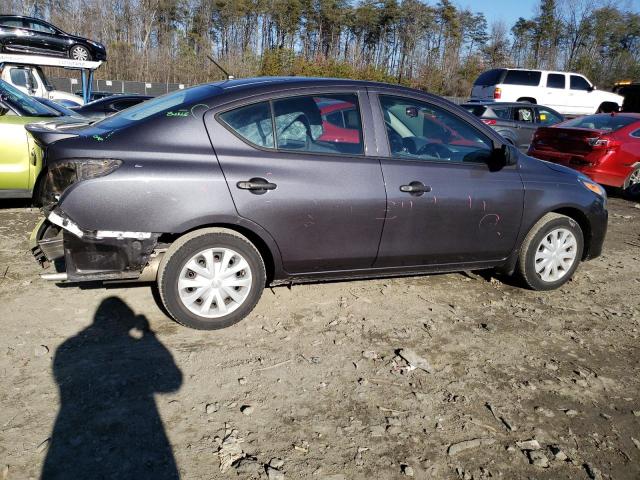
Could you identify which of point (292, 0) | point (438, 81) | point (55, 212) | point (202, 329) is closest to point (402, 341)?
point (202, 329)

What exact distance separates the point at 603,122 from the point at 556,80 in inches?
408

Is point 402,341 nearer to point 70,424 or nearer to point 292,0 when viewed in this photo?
point 70,424

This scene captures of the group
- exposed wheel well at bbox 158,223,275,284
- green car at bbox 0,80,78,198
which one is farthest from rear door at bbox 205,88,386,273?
green car at bbox 0,80,78,198

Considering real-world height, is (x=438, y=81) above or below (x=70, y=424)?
above

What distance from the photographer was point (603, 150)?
8.92 m

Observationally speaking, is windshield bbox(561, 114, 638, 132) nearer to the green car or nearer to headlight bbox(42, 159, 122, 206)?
the green car

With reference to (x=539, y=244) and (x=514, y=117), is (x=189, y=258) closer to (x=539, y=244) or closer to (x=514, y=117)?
(x=539, y=244)

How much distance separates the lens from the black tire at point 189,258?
3438mm

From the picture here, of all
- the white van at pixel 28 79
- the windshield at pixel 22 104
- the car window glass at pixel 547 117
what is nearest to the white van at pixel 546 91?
the car window glass at pixel 547 117

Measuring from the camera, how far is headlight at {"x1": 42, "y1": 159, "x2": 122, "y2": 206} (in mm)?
3215

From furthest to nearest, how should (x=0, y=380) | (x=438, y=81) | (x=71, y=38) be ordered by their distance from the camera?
(x=438, y=81)
(x=71, y=38)
(x=0, y=380)

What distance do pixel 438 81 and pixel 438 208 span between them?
4242cm

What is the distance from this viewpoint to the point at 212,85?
3893 millimetres

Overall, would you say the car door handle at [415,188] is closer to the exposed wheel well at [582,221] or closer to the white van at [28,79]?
the exposed wheel well at [582,221]
